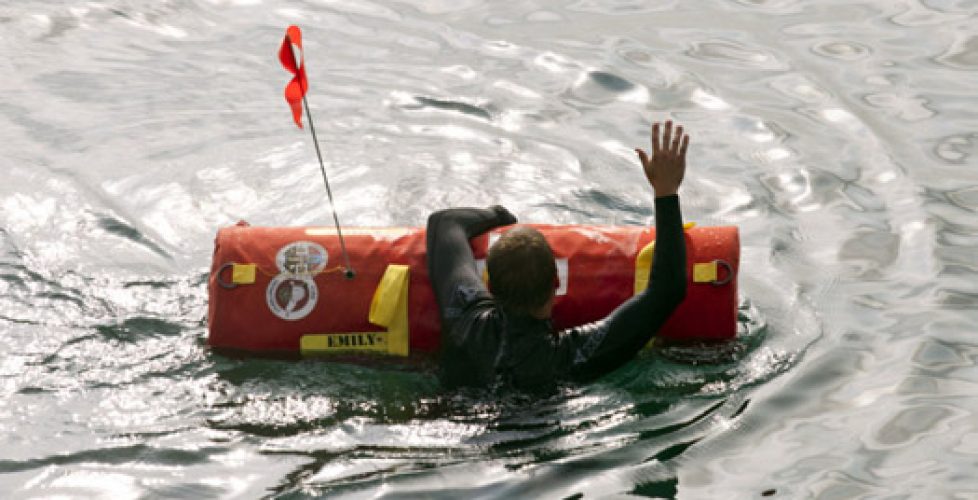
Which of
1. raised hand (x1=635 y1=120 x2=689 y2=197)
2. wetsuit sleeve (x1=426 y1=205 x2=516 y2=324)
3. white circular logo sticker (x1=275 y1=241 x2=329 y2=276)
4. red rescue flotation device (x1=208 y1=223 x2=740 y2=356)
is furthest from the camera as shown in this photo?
white circular logo sticker (x1=275 y1=241 x2=329 y2=276)

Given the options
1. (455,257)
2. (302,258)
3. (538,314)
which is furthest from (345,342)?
(538,314)

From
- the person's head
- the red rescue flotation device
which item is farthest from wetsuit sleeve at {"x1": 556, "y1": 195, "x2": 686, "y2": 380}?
the red rescue flotation device

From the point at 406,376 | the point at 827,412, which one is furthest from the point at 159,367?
the point at 827,412

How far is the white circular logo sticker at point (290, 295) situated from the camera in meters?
6.62

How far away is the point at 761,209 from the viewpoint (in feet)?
29.1

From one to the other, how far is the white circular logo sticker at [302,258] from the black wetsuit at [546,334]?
720mm

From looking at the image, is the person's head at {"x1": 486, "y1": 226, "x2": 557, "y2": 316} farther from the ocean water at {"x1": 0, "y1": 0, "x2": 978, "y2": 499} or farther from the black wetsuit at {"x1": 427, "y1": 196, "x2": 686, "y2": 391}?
the ocean water at {"x1": 0, "y1": 0, "x2": 978, "y2": 499}

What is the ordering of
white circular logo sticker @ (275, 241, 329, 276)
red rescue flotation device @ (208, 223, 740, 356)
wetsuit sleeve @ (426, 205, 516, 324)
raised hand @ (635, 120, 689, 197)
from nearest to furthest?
1. raised hand @ (635, 120, 689, 197)
2. wetsuit sleeve @ (426, 205, 516, 324)
3. red rescue flotation device @ (208, 223, 740, 356)
4. white circular logo sticker @ (275, 241, 329, 276)

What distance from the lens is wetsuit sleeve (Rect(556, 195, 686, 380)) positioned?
6.07 metres

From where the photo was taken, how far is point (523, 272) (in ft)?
19.8

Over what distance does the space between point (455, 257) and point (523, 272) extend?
20.5 inches

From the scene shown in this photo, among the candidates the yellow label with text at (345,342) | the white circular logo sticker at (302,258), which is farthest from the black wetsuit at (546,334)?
the white circular logo sticker at (302,258)

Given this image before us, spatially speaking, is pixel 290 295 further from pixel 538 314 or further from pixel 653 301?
pixel 653 301

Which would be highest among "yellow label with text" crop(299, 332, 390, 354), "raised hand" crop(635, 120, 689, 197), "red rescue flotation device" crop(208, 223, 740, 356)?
"raised hand" crop(635, 120, 689, 197)
